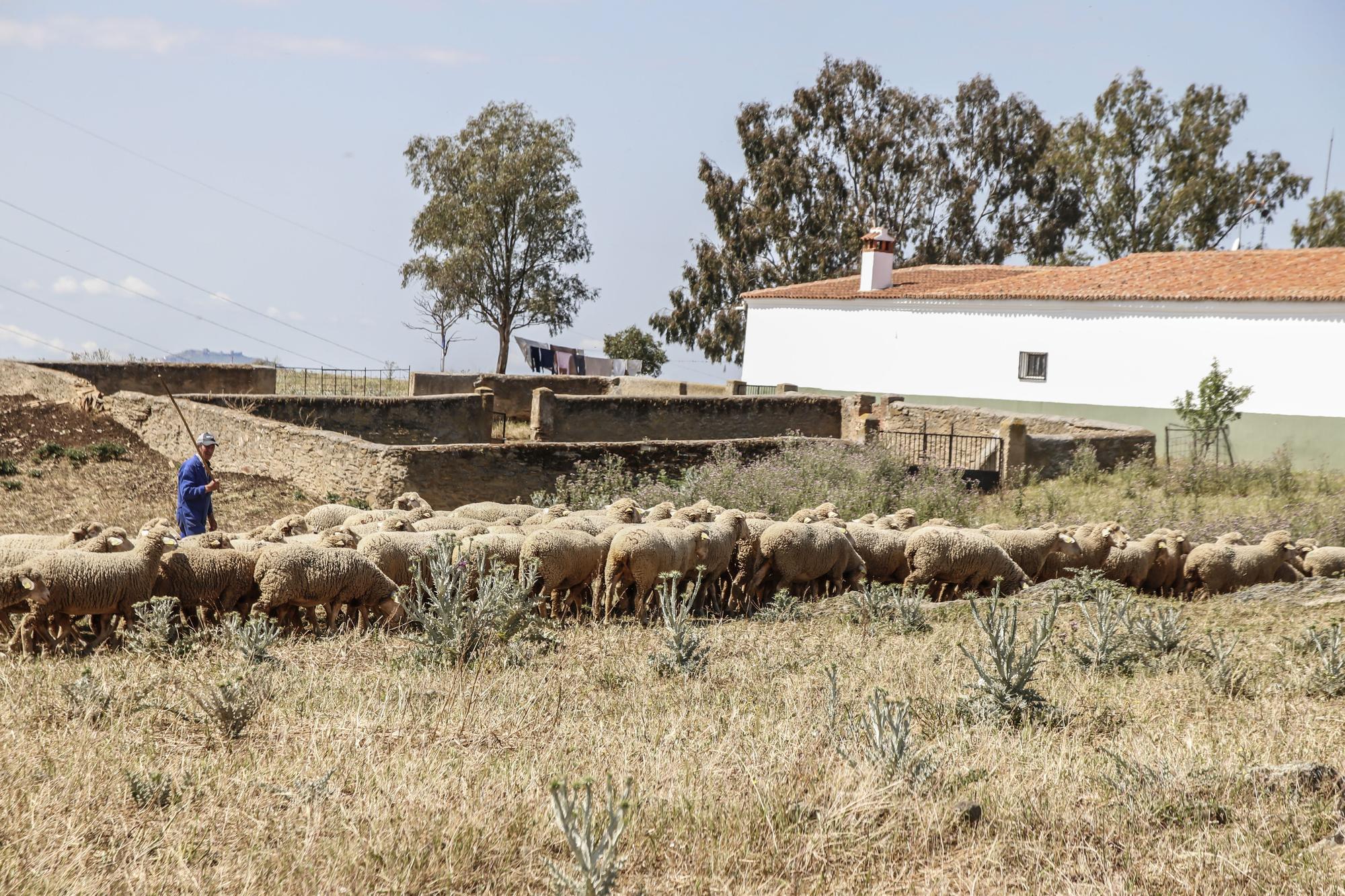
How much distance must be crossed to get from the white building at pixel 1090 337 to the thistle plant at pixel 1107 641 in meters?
17.8

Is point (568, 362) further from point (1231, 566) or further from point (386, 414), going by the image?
point (1231, 566)

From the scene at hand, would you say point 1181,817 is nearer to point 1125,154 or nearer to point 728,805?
point 728,805

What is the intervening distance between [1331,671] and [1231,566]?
17.9 feet

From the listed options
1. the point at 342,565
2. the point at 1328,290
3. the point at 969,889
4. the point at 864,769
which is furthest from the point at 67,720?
the point at 1328,290

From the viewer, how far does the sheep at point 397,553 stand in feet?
29.1

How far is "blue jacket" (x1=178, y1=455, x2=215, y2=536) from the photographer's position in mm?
10922

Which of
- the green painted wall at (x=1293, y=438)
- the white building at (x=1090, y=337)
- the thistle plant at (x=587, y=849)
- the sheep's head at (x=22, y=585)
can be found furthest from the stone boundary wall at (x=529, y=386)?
the thistle plant at (x=587, y=849)

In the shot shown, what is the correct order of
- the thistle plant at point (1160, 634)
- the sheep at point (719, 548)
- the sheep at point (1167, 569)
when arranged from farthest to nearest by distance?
the sheep at point (1167, 569) < the sheep at point (719, 548) < the thistle plant at point (1160, 634)

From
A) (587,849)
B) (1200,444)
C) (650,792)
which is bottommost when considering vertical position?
(650,792)

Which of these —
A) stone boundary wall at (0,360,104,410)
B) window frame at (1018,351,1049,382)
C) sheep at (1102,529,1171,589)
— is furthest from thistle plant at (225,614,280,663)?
window frame at (1018,351,1049,382)

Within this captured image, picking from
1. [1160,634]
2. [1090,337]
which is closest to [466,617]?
[1160,634]

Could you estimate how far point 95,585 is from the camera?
725 cm

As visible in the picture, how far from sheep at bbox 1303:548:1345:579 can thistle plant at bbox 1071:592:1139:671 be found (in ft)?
15.8

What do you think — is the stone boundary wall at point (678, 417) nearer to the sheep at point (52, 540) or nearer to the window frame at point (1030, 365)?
the window frame at point (1030, 365)
